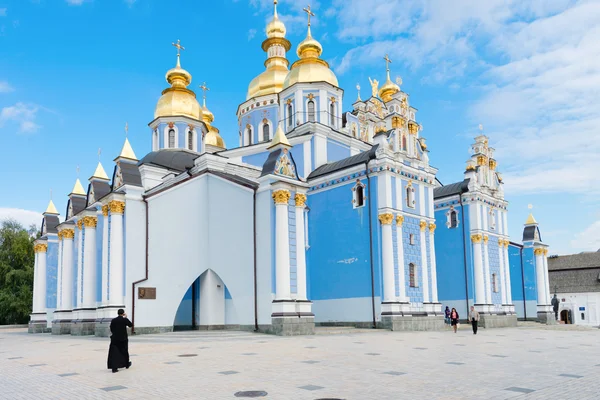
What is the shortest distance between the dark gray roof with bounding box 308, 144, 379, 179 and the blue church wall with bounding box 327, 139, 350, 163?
1771mm

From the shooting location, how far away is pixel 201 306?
A: 22.5m

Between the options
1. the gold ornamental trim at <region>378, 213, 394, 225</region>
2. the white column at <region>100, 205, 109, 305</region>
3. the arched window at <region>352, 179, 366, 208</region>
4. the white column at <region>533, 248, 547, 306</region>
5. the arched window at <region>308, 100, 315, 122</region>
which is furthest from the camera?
the white column at <region>533, 248, 547, 306</region>

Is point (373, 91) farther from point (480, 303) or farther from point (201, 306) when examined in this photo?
point (201, 306)

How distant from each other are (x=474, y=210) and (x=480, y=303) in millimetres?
5161

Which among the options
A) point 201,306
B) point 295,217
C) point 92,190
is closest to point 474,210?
point 295,217

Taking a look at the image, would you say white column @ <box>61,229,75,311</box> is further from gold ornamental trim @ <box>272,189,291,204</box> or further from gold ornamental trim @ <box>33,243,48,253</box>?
gold ornamental trim @ <box>272,189,291,204</box>

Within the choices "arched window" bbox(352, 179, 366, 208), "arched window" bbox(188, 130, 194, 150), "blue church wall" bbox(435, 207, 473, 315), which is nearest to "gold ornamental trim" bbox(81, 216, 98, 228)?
"arched window" bbox(188, 130, 194, 150)

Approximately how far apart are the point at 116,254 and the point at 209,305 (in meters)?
4.21

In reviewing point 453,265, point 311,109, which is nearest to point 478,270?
point 453,265

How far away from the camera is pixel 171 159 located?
97.6ft

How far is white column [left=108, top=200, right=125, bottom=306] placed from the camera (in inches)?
823

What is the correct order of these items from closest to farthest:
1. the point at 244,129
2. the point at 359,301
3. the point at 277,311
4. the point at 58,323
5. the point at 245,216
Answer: the point at 277,311
the point at 245,216
the point at 359,301
the point at 58,323
the point at 244,129

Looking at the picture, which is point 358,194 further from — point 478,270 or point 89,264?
point 89,264

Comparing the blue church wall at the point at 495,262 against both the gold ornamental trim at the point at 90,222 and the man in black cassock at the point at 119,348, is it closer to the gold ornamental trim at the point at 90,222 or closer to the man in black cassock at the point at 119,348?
the gold ornamental trim at the point at 90,222
